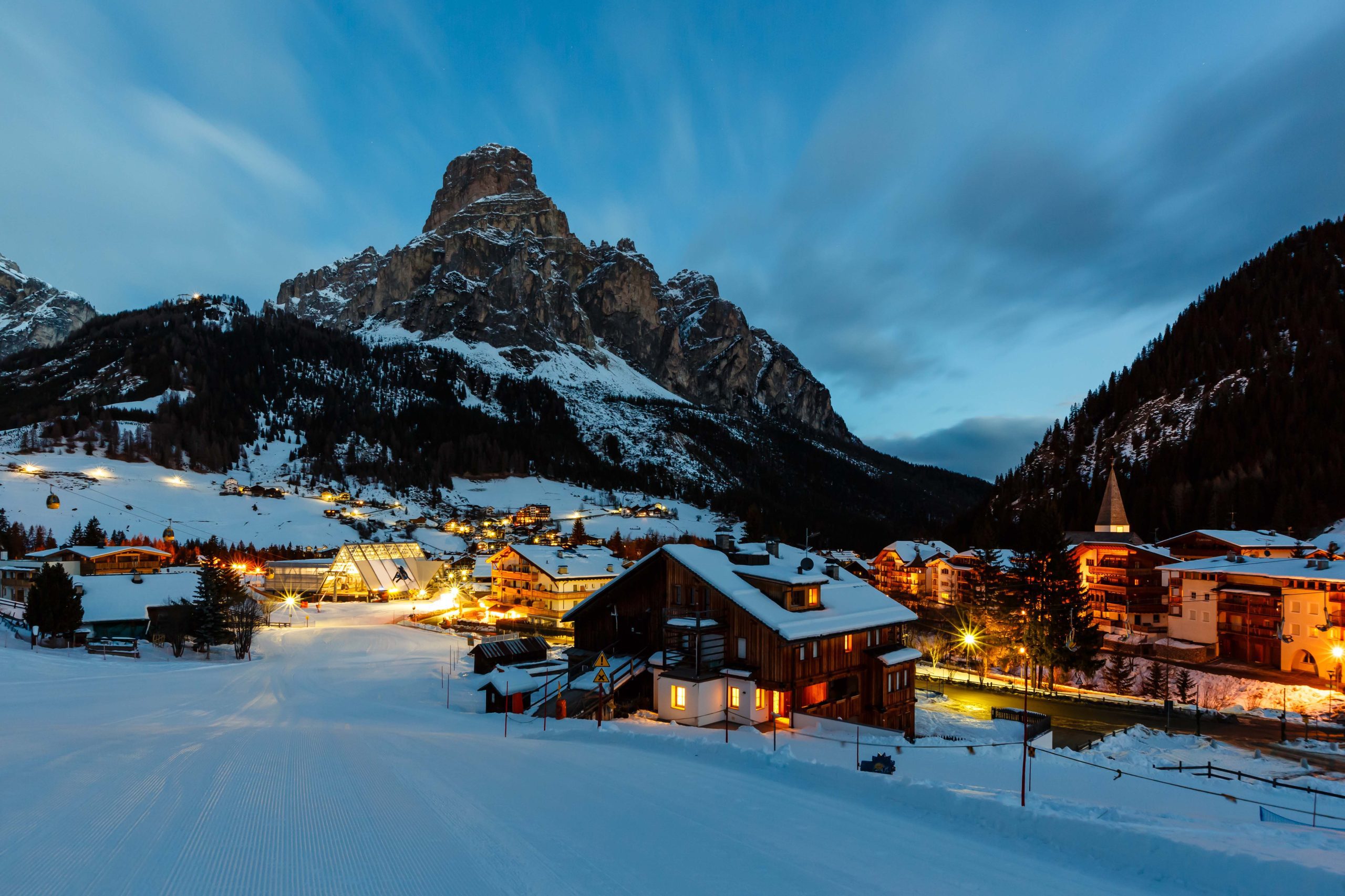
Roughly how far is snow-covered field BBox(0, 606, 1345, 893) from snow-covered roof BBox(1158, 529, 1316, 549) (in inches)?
1732

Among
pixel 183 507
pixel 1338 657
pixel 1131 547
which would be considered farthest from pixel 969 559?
pixel 183 507

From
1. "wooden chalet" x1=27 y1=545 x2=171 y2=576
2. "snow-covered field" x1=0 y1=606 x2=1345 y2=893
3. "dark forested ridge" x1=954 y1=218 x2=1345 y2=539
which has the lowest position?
"wooden chalet" x1=27 y1=545 x2=171 y2=576

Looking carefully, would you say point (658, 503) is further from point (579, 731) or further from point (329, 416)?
point (579, 731)

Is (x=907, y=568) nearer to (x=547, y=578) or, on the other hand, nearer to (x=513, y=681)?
(x=547, y=578)

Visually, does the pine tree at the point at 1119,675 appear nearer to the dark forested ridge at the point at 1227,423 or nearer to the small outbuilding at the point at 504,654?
the dark forested ridge at the point at 1227,423

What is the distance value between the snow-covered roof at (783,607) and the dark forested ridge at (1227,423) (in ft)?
105

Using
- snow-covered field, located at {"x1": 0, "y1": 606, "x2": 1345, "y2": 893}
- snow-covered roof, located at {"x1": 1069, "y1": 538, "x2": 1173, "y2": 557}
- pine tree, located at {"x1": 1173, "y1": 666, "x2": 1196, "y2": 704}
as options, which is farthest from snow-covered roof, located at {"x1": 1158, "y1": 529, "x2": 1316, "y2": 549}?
snow-covered field, located at {"x1": 0, "y1": 606, "x2": 1345, "y2": 893}

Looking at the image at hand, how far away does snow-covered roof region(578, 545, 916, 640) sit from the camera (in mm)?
24750

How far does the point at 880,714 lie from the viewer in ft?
89.8

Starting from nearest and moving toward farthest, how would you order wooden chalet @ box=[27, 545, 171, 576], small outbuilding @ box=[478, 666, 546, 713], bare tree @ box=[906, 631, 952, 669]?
small outbuilding @ box=[478, 666, 546, 713], bare tree @ box=[906, 631, 952, 669], wooden chalet @ box=[27, 545, 171, 576]

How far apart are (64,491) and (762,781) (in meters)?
133

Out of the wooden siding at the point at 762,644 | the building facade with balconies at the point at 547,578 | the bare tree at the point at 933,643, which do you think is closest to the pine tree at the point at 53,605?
the building facade with balconies at the point at 547,578

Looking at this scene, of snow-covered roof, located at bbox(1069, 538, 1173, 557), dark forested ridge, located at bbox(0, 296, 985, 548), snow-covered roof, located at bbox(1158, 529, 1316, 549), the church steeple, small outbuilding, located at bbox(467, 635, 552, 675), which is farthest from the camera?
dark forested ridge, located at bbox(0, 296, 985, 548)

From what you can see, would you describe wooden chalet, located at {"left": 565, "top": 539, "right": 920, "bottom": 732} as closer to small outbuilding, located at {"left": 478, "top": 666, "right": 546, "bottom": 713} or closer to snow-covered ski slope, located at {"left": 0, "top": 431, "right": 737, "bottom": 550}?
small outbuilding, located at {"left": 478, "top": 666, "right": 546, "bottom": 713}
